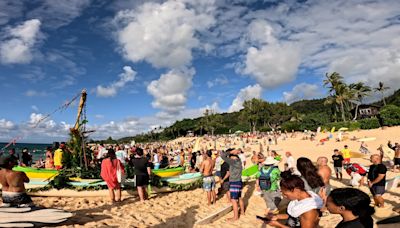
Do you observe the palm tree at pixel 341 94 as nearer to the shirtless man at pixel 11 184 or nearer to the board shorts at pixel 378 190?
the board shorts at pixel 378 190

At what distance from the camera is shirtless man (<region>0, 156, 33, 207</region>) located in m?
5.00

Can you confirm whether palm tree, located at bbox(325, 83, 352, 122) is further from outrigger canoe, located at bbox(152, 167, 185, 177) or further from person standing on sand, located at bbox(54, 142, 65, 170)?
person standing on sand, located at bbox(54, 142, 65, 170)

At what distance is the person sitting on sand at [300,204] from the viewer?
2807 millimetres

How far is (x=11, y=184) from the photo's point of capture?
5.02 meters

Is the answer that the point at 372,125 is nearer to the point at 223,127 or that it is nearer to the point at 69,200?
the point at 69,200

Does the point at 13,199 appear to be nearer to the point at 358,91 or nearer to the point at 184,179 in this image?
the point at 184,179

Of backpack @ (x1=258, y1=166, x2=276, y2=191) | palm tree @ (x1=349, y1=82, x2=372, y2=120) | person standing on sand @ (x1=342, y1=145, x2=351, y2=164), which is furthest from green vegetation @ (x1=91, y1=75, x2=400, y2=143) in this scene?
backpack @ (x1=258, y1=166, x2=276, y2=191)

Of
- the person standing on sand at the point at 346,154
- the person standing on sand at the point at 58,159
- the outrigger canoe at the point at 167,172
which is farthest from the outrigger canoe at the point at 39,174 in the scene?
the person standing on sand at the point at 346,154

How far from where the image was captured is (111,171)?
8.10 m

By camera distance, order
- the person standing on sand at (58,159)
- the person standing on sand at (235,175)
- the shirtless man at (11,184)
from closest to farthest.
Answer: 1. the shirtless man at (11,184)
2. the person standing on sand at (235,175)
3. the person standing on sand at (58,159)

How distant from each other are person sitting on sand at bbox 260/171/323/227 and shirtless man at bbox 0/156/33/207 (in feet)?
14.2

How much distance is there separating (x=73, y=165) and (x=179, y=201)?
3.86m

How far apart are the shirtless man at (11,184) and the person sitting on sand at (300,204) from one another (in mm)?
4325

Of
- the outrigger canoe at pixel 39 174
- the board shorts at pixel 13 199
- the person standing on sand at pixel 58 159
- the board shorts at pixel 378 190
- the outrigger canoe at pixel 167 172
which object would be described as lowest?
the board shorts at pixel 378 190
